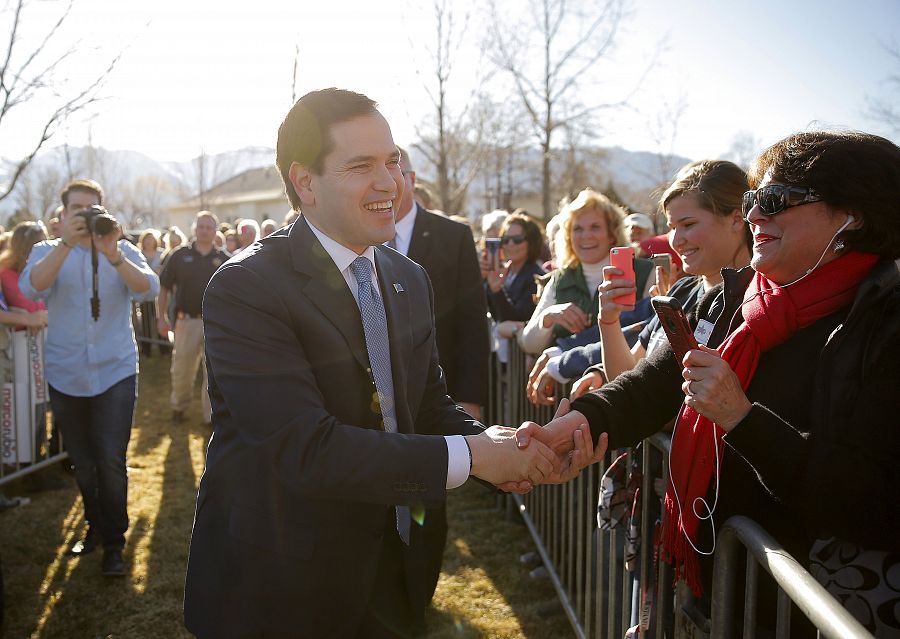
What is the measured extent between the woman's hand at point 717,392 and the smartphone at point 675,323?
6cm

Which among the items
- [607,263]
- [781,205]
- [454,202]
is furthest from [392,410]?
[454,202]

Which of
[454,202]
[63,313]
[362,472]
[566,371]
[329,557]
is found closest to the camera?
[362,472]

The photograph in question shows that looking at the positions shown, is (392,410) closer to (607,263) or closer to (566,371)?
(566,371)

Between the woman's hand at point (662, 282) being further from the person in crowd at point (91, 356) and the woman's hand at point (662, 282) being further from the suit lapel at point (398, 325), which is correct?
the person in crowd at point (91, 356)

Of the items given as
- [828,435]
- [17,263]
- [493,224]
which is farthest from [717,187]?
[17,263]

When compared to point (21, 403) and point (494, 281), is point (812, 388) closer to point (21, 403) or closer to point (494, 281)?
point (494, 281)

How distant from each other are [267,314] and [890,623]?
6.07 ft

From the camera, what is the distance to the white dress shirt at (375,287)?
2135mm

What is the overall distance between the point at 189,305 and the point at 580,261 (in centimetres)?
602

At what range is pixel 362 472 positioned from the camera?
6.51 ft

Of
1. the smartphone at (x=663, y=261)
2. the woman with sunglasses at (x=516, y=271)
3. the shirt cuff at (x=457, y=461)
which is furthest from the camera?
the woman with sunglasses at (x=516, y=271)

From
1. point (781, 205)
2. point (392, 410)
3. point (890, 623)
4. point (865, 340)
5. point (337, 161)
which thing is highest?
point (337, 161)

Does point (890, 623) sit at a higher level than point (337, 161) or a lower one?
lower

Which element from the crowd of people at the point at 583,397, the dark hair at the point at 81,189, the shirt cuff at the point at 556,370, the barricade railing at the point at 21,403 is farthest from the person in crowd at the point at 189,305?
the crowd of people at the point at 583,397
